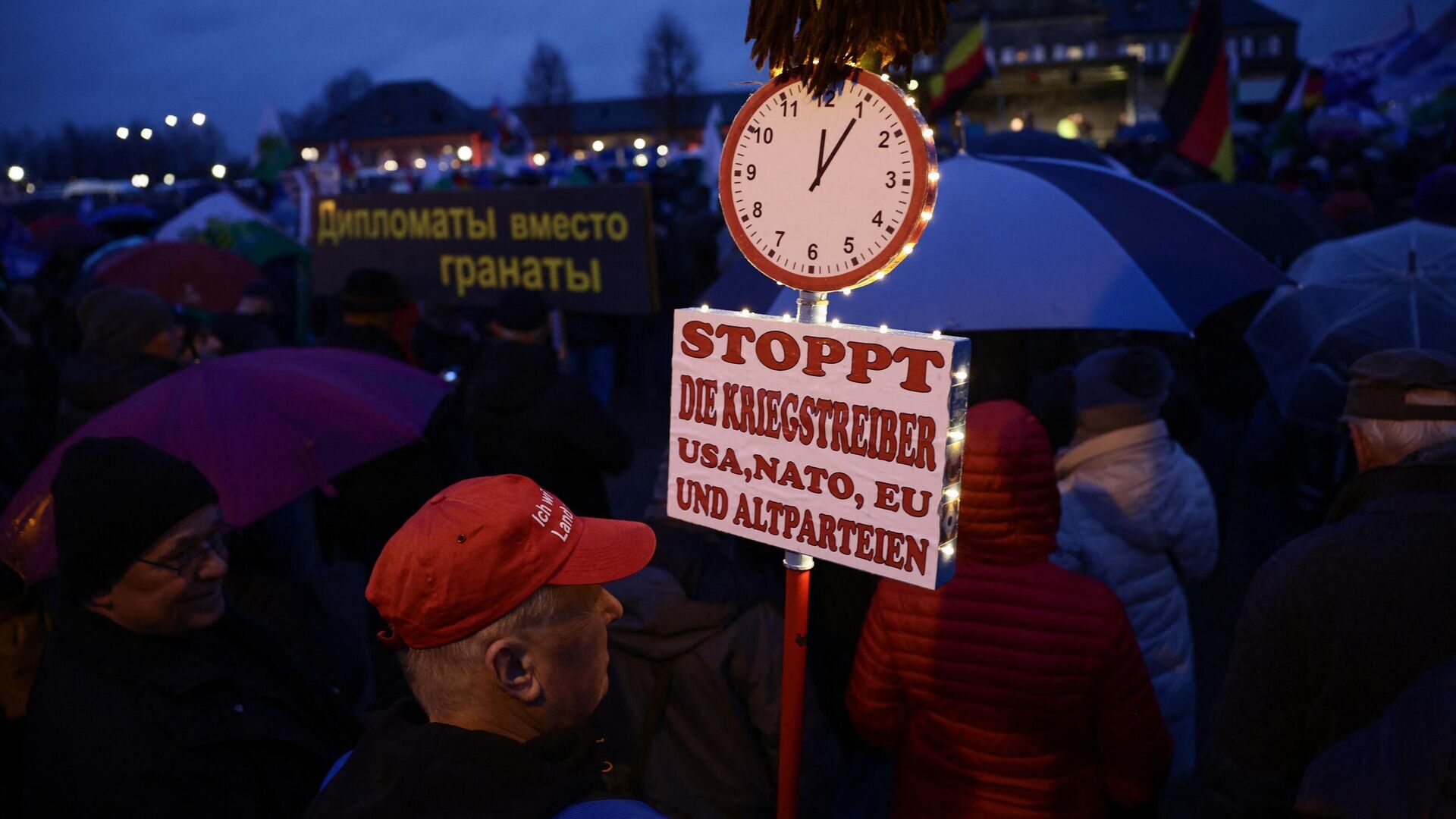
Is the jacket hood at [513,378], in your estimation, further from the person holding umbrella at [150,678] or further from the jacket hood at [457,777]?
the jacket hood at [457,777]

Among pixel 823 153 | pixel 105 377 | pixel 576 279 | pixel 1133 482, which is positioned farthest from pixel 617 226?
pixel 823 153

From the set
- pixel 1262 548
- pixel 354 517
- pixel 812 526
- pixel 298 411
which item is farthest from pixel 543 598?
pixel 1262 548

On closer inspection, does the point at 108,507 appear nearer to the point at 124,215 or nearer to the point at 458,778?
the point at 458,778

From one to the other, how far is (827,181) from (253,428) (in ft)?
7.44

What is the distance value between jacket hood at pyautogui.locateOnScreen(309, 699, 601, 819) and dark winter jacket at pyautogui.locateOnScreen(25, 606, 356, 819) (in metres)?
0.77

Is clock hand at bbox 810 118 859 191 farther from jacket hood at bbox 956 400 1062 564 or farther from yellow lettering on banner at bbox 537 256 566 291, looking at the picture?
yellow lettering on banner at bbox 537 256 566 291

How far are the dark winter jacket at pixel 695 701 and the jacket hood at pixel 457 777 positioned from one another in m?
1.00

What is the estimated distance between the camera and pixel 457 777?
1.36 metres

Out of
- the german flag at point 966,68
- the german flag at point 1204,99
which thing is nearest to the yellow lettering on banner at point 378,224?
the german flag at point 1204,99

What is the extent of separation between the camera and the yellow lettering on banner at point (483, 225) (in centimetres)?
507

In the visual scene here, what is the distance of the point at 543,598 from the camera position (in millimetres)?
1644

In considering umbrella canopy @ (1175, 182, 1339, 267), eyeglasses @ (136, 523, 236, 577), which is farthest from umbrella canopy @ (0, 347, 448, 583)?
umbrella canopy @ (1175, 182, 1339, 267)

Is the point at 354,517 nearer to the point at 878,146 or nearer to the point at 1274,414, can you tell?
the point at 878,146

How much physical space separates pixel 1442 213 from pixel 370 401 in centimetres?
626
